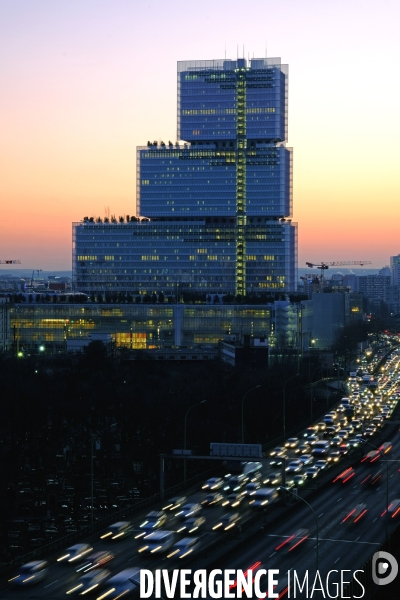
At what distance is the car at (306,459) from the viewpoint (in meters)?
62.1

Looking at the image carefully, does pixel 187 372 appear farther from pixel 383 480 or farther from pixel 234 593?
pixel 234 593

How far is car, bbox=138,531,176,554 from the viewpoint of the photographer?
3966cm

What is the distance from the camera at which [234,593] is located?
34906mm

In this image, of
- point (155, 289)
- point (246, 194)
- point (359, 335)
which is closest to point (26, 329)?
point (155, 289)

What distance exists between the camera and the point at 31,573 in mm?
36562

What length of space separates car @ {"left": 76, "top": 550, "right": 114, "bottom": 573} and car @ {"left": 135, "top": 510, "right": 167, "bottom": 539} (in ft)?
11.0

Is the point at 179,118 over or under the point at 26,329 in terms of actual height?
over

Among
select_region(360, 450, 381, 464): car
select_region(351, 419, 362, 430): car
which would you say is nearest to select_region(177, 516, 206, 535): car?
select_region(360, 450, 381, 464): car

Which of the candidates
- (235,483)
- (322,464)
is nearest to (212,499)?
(235,483)

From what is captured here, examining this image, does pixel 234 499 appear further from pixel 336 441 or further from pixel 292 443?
pixel 336 441

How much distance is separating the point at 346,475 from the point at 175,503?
12299mm

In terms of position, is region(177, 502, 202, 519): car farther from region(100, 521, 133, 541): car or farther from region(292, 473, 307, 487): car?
region(292, 473, 307, 487): car

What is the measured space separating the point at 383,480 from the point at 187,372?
205ft

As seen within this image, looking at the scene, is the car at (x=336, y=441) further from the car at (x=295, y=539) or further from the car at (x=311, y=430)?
the car at (x=295, y=539)
